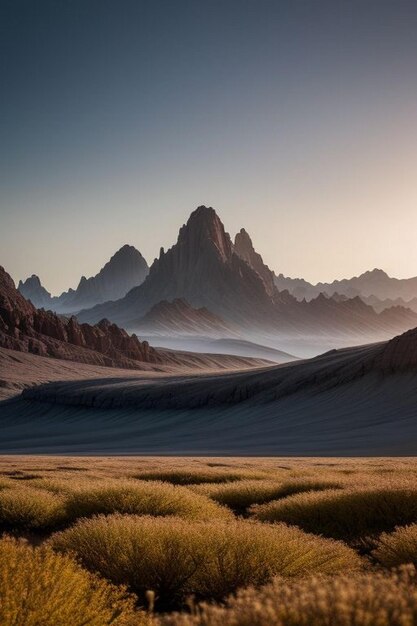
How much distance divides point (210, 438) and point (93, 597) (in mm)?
93880

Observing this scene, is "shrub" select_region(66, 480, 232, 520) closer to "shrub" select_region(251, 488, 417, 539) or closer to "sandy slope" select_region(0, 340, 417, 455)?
"shrub" select_region(251, 488, 417, 539)

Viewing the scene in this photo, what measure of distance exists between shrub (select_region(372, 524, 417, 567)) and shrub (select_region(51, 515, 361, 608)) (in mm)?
352

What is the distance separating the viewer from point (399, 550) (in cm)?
707

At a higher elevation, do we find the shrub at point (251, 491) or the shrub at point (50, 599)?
the shrub at point (50, 599)

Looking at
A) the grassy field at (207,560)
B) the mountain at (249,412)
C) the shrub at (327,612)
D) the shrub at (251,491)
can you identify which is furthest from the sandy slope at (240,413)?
the shrub at (327,612)

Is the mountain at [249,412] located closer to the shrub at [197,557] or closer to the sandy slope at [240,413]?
the sandy slope at [240,413]

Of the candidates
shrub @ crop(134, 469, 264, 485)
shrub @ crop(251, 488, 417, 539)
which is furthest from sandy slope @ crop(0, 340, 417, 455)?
shrub @ crop(251, 488, 417, 539)

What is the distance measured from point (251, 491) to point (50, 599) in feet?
34.2

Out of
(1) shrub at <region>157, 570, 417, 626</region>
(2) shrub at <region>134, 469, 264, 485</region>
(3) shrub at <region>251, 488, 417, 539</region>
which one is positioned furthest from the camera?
(2) shrub at <region>134, 469, 264, 485</region>

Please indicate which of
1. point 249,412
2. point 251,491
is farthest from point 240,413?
point 251,491

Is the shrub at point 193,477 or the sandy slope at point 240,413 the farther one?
the sandy slope at point 240,413

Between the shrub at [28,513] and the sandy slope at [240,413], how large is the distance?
56.1m

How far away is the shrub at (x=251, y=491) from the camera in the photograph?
1380 centimetres

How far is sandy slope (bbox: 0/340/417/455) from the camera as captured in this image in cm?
8019
